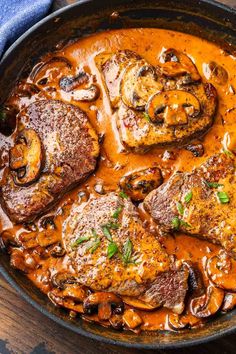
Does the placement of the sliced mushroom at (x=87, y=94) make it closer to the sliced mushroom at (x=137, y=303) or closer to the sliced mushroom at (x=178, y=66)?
the sliced mushroom at (x=178, y=66)

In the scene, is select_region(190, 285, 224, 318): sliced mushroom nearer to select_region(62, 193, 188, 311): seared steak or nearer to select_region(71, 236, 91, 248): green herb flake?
select_region(62, 193, 188, 311): seared steak

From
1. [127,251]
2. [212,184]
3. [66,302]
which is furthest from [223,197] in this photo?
[66,302]

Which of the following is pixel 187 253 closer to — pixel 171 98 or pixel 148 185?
pixel 148 185

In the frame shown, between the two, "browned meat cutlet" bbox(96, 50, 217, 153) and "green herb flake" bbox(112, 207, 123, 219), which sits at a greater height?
"browned meat cutlet" bbox(96, 50, 217, 153)

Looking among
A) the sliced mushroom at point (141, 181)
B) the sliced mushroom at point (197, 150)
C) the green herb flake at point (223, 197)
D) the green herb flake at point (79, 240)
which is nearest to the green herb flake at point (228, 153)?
the sliced mushroom at point (197, 150)

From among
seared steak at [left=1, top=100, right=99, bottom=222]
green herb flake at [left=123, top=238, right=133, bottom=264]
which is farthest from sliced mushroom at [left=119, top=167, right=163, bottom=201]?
green herb flake at [left=123, top=238, right=133, bottom=264]

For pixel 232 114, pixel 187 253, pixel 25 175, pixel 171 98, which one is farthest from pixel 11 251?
pixel 232 114

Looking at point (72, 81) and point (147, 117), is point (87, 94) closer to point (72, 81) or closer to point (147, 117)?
point (72, 81)
